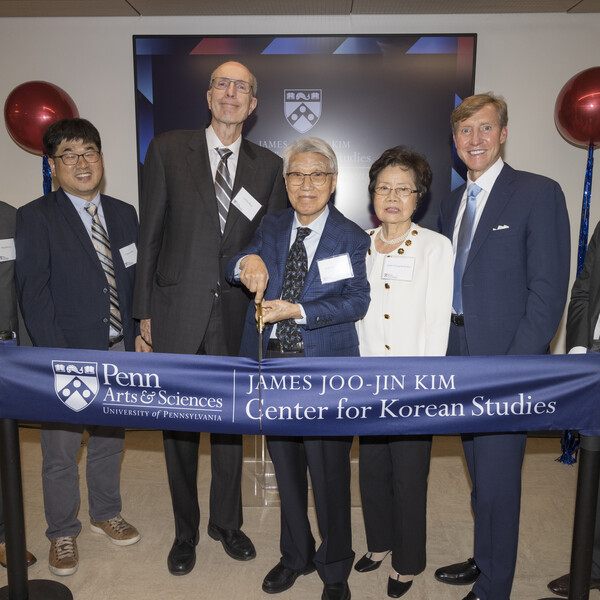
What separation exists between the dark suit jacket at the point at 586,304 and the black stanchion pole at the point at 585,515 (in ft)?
1.59

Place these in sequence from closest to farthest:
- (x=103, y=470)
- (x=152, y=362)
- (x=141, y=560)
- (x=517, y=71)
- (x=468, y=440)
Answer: (x=152, y=362)
(x=468, y=440)
(x=141, y=560)
(x=103, y=470)
(x=517, y=71)

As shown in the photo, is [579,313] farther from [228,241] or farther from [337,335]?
[228,241]

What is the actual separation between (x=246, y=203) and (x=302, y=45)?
7.12 ft

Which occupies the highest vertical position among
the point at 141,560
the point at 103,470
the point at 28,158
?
Result: the point at 28,158

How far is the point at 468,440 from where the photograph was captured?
2406 mm

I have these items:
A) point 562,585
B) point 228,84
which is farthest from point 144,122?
point 562,585

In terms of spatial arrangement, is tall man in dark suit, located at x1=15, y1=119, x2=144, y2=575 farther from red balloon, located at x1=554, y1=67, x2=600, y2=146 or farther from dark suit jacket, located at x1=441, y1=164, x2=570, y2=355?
red balloon, located at x1=554, y1=67, x2=600, y2=146

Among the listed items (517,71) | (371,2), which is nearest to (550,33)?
(517,71)

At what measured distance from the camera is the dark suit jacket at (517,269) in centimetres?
207

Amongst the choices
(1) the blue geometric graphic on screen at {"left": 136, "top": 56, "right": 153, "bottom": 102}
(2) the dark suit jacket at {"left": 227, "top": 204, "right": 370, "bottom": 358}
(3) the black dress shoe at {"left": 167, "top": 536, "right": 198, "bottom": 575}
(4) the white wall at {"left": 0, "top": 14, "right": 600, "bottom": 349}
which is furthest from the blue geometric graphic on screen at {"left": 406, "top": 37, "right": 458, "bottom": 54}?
(3) the black dress shoe at {"left": 167, "top": 536, "right": 198, "bottom": 575}

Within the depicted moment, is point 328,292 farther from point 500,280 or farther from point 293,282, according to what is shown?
point 500,280

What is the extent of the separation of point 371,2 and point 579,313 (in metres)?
2.75

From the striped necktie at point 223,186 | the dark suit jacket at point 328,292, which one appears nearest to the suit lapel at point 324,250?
the dark suit jacket at point 328,292

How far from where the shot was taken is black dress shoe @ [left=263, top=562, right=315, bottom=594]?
2.45 meters
